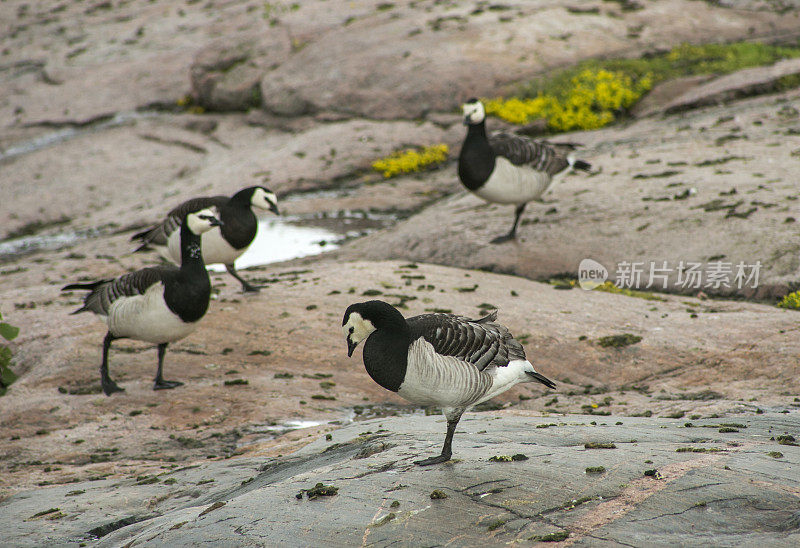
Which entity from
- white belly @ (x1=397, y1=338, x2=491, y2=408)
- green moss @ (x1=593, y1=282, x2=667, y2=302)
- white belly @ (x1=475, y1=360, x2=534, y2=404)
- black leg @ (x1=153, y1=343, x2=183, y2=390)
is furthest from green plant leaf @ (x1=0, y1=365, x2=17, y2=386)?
green moss @ (x1=593, y1=282, x2=667, y2=302)

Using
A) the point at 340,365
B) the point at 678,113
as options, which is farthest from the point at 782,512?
the point at 678,113

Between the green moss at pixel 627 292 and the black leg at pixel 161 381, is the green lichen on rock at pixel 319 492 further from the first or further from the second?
the green moss at pixel 627 292

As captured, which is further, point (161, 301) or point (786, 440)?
point (161, 301)

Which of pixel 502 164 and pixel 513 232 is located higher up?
pixel 502 164

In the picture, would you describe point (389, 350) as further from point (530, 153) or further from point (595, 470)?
point (530, 153)

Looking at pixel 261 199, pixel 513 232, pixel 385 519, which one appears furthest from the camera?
pixel 513 232

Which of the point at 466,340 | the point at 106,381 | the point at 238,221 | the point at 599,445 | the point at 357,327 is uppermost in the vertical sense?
the point at 238,221

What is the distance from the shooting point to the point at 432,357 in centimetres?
563

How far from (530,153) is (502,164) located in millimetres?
660

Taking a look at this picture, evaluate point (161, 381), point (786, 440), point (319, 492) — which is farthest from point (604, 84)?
point (319, 492)

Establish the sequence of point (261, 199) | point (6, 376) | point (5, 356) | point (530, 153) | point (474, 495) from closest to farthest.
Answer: point (474, 495) < point (5, 356) < point (6, 376) < point (261, 199) < point (530, 153)

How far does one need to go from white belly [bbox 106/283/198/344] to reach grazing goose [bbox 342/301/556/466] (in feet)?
11.6

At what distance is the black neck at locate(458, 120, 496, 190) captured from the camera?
1205 centimetres

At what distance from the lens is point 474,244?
13.3 meters
